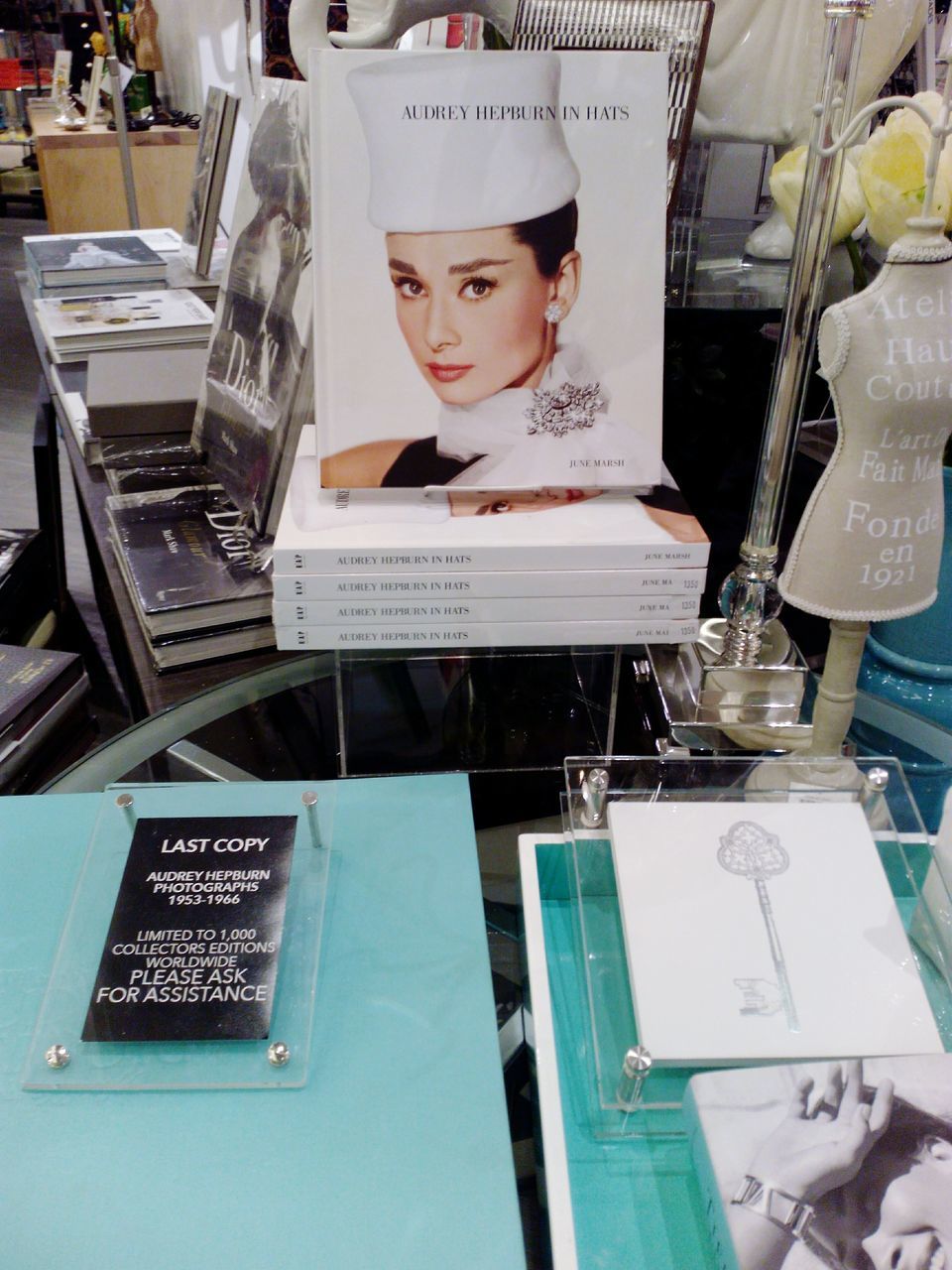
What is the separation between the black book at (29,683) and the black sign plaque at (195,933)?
346mm

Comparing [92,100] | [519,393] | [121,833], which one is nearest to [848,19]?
[519,393]

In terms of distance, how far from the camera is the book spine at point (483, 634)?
70 cm

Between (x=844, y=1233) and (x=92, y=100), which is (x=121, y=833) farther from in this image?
(x=92, y=100)

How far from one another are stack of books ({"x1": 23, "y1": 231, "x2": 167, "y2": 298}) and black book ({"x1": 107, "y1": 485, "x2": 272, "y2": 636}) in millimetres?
918

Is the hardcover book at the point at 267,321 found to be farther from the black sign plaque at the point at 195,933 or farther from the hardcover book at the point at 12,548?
the hardcover book at the point at 12,548

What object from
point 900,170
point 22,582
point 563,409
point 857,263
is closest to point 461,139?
point 563,409

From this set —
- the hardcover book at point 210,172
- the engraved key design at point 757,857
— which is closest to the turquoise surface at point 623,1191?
the engraved key design at point 757,857

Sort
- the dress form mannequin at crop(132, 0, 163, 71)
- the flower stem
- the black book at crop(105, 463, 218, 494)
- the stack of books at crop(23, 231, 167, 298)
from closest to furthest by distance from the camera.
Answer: the flower stem < the black book at crop(105, 463, 218, 494) < the stack of books at crop(23, 231, 167, 298) < the dress form mannequin at crop(132, 0, 163, 71)

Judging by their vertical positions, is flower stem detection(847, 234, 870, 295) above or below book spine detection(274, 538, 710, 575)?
above

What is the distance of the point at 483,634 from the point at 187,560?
32 centimetres

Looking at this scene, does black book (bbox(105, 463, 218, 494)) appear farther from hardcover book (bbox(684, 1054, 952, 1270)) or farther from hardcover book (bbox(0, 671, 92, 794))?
hardcover book (bbox(684, 1054, 952, 1270))

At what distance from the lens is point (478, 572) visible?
685 millimetres

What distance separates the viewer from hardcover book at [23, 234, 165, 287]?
5.74 ft

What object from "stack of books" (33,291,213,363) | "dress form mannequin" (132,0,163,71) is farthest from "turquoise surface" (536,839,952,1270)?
"dress form mannequin" (132,0,163,71)
